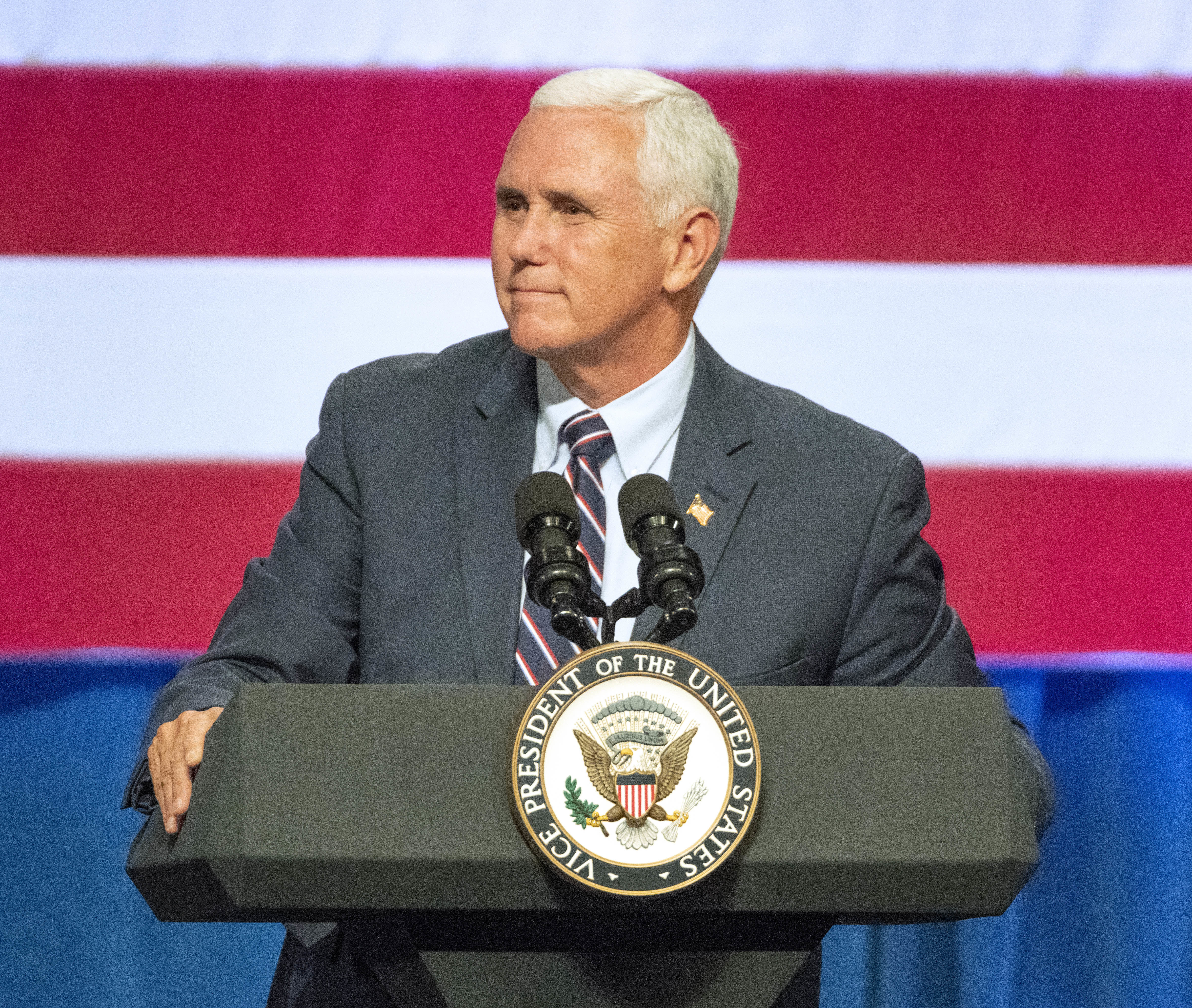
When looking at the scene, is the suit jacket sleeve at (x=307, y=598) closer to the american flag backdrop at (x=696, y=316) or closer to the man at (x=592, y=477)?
the man at (x=592, y=477)

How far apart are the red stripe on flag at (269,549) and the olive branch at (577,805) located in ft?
5.04

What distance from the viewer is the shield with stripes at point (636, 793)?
0.80m

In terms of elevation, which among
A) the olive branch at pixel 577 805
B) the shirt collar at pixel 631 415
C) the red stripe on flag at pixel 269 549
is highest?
the shirt collar at pixel 631 415

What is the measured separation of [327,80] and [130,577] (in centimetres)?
87

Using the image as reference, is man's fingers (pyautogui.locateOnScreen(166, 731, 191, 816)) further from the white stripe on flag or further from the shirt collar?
the white stripe on flag

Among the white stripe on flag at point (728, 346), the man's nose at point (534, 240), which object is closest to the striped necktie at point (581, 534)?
the man's nose at point (534, 240)

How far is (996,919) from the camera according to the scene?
89.0 inches

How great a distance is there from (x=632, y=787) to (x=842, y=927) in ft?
5.38

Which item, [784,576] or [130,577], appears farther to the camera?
[130,577]

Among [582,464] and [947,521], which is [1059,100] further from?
[582,464]

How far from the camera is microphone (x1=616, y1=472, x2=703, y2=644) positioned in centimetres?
83

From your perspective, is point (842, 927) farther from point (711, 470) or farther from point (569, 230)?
point (569, 230)

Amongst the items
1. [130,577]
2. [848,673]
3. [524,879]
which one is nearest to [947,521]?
[848,673]

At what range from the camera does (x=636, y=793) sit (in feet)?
2.63
